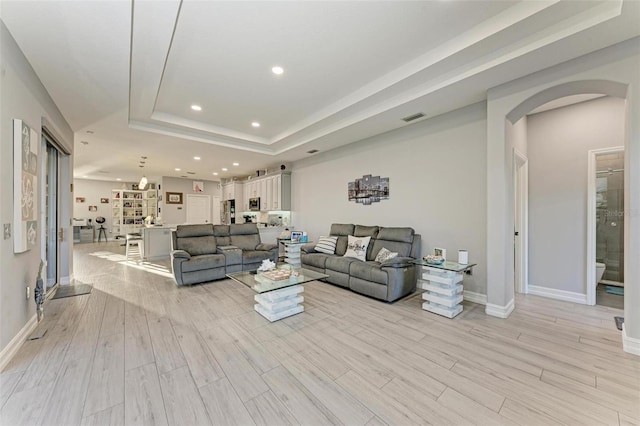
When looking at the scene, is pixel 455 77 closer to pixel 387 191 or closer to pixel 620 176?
pixel 387 191

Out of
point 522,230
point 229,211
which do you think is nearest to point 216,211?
point 229,211

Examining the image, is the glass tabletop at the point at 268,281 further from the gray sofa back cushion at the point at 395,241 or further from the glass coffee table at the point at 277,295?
the gray sofa back cushion at the point at 395,241

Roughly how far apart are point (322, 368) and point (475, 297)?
265 cm

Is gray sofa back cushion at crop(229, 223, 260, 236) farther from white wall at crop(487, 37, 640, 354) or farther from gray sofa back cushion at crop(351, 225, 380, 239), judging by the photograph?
white wall at crop(487, 37, 640, 354)

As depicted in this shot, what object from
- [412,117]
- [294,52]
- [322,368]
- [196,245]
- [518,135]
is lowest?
[322,368]

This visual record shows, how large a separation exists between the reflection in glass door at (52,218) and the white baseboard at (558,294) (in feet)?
25.0

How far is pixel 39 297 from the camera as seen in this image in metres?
2.68

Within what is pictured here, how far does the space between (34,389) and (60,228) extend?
3.61 meters

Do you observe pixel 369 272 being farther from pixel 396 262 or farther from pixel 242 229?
pixel 242 229

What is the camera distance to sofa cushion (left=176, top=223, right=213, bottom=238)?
488 cm

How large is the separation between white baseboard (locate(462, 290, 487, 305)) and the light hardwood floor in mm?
197

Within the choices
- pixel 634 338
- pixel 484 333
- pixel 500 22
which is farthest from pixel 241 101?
pixel 634 338

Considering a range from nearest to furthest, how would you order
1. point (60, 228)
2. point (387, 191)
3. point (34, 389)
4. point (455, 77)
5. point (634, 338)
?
point (34, 389)
point (634, 338)
point (455, 77)
point (60, 228)
point (387, 191)

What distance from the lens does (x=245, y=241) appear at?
5.46 metres
